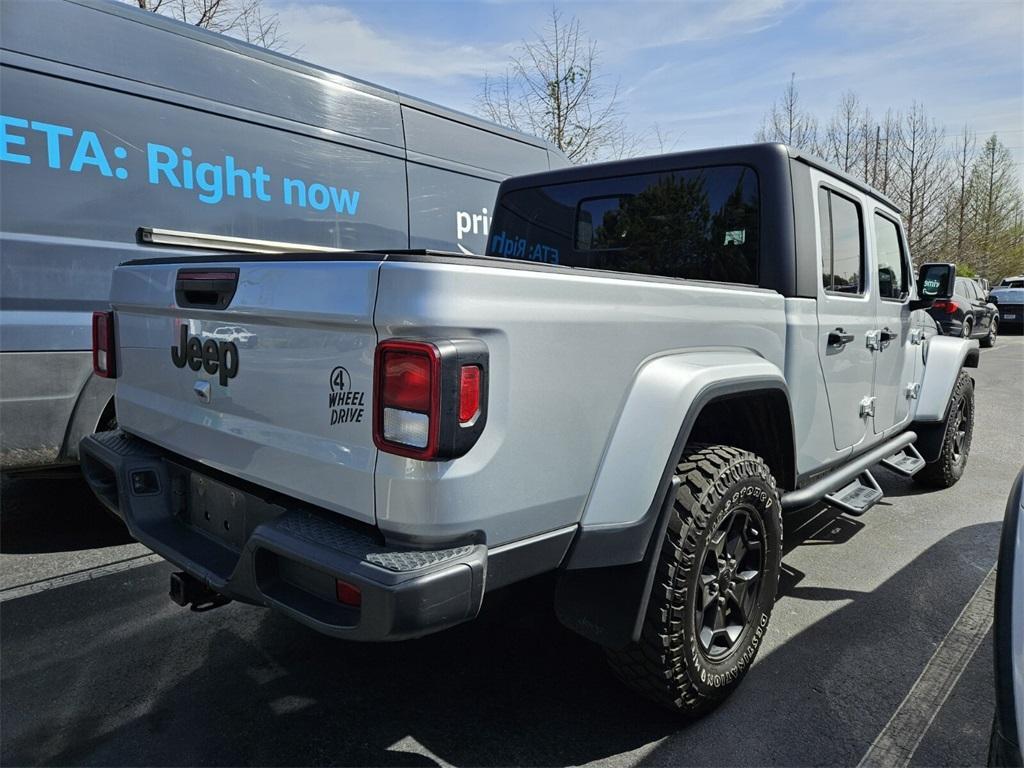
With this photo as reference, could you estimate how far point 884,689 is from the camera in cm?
266

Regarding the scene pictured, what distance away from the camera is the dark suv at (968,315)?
14.5 m

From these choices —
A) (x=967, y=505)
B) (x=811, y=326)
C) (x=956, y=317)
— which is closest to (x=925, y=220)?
(x=956, y=317)

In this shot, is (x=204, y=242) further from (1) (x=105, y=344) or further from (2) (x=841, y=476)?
(2) (x=841, y=476)

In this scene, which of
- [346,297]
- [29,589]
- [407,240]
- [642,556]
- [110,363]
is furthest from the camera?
[407,240]

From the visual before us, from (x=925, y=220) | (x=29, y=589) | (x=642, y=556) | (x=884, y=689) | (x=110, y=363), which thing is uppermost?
(x=925, y=220)

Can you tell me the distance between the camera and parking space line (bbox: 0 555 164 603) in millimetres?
3398

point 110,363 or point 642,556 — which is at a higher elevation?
point 110,363

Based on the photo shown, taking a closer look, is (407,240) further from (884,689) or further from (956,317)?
(956,317)

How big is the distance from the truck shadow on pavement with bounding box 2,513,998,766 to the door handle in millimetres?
1241

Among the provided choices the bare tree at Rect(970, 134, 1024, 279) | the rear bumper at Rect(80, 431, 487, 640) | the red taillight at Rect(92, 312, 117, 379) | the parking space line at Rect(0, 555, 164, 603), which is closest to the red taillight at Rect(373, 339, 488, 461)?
the rear bumper at Rect(80, 431, 487, 640)

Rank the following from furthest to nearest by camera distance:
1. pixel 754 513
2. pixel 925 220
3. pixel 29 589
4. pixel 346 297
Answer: pixel 925 220 < pixel 29 589 < pixel 754 513 < pixel 346 297

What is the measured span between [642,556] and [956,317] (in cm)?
1578

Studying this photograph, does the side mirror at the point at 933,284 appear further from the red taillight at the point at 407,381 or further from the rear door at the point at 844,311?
the red taillight at the point at 407,381

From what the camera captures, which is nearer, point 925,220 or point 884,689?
point 884,689
